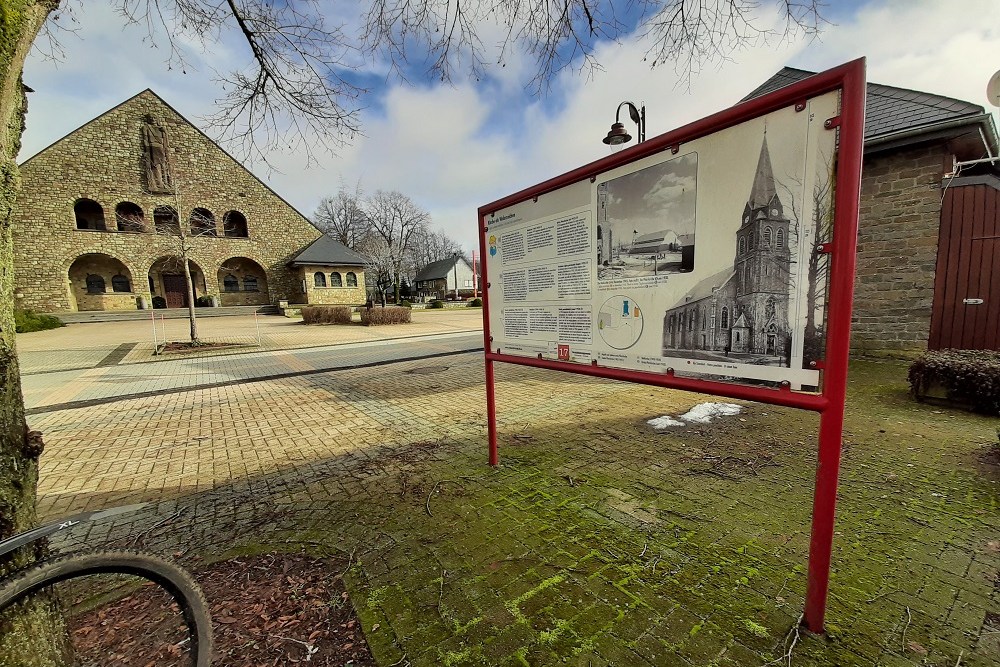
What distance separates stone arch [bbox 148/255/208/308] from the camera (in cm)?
3038

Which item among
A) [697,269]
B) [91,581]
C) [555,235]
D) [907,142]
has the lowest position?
[91,581]

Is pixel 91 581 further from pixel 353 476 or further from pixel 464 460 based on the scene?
pixel 464 460

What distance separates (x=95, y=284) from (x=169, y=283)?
13.6 feet

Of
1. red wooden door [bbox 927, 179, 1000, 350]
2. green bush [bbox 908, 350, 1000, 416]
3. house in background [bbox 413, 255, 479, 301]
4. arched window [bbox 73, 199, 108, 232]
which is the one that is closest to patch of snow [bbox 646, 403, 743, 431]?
green bush [bbox 908, 350, 1000, 416]

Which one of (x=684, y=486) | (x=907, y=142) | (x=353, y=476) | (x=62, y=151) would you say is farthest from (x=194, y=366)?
(x=62, y=151)

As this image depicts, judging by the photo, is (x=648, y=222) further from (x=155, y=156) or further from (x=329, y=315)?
(x=155, y=156)

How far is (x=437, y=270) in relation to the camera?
64.9 metres

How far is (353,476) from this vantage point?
351 centimetres

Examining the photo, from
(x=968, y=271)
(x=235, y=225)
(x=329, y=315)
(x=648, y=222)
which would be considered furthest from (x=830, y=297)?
(x=235, y=225)

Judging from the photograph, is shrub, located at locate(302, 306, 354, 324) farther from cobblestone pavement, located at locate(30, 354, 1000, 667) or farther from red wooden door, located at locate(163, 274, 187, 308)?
red wooden door, located at locate(163, 274, 187, 308)

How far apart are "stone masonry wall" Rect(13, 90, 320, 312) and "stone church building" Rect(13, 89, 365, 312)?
0.22 ft

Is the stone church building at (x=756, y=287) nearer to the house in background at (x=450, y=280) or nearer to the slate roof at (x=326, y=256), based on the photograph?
the slate roof at (x=326, y=256)

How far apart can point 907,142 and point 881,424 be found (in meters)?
5.76

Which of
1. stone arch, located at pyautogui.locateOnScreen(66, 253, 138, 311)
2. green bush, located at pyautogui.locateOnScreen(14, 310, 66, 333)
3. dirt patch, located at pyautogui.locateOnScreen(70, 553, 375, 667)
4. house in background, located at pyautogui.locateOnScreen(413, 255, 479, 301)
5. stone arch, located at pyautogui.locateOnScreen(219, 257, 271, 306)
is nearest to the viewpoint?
dirt patch, located at pyautogui.locateOnScreen(70, 553, 375, 667)
